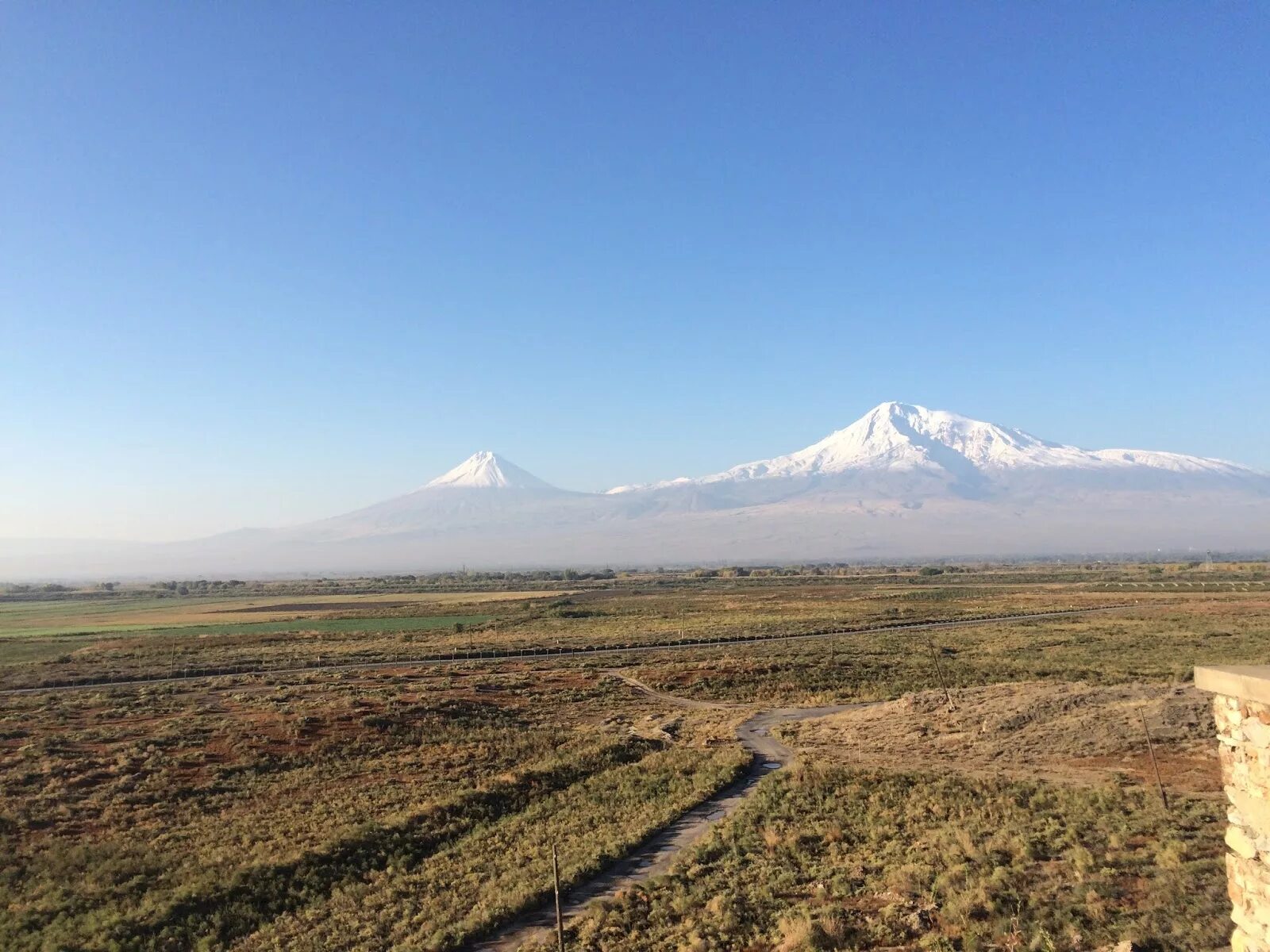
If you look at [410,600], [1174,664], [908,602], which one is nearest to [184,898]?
[1174,664]

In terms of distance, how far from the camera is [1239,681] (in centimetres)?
661

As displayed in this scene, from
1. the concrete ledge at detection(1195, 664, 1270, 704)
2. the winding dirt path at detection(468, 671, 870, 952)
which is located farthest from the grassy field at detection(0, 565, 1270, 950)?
the concrete ledge at detection(1195, 664, 1270, 704)

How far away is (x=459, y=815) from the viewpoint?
20875 mm

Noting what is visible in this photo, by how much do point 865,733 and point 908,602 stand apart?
8008 cm

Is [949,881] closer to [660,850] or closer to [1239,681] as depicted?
[660,850]

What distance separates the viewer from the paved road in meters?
47.3

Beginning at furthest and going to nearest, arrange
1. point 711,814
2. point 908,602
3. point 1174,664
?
point 908,602 → point 1174,664 → point 711,814

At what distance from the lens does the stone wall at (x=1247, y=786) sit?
6488 mm

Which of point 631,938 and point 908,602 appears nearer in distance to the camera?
point 631,938

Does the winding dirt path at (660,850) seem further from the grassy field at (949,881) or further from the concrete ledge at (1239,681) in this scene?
the concrete ledge at (1239,681)

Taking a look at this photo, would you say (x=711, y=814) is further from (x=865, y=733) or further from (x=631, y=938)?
(x=865, y=733)

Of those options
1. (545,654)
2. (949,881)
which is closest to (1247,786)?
(949,881)

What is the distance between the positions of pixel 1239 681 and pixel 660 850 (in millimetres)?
13893

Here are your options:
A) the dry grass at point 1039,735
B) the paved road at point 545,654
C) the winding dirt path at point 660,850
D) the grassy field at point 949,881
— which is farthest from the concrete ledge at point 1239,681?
the paved road at point 545,654
